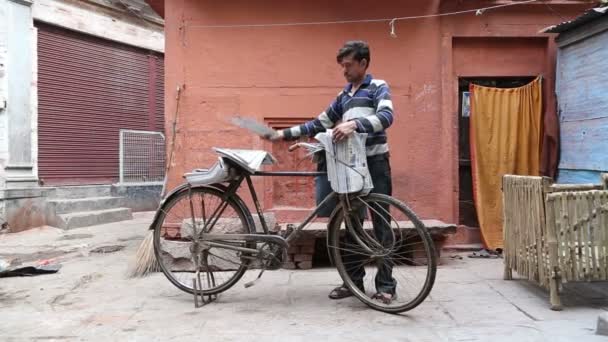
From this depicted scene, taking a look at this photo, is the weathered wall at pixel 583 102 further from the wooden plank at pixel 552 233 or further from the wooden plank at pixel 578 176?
the wooden plank at pixel 552 233

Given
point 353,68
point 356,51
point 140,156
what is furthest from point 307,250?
point 140,156

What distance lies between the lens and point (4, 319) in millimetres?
3633

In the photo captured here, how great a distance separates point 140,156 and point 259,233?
26.0 ft

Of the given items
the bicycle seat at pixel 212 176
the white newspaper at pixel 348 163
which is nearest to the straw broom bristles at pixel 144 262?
the bicycle seat at pixel 212 176

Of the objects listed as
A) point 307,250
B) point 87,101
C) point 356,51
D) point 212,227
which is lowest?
point 307,250

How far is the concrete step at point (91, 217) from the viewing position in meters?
8.94

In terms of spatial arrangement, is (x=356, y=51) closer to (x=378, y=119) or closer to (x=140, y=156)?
(x=378, y=119)

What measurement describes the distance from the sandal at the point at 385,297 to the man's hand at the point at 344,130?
1.16 meters

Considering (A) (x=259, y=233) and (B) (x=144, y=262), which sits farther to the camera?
(B) (x=144, y=262)

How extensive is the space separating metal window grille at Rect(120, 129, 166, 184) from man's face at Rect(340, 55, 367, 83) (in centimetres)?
792

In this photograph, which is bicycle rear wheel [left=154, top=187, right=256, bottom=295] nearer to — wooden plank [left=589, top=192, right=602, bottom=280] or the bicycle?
the bicycle

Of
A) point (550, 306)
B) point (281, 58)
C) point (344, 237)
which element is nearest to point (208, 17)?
point (281, 58)

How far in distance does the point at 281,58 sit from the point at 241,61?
454mm

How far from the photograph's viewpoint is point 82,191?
10180 millimetres
